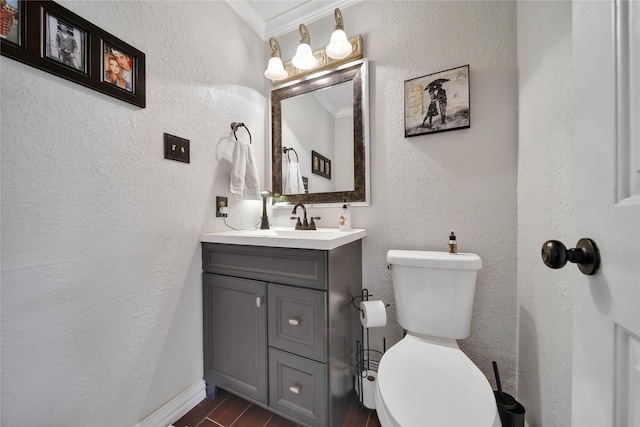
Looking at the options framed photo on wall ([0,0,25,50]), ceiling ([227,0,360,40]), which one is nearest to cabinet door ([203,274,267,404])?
framed photo on wall ([0,0,25,50])

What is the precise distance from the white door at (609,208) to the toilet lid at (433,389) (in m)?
0.33

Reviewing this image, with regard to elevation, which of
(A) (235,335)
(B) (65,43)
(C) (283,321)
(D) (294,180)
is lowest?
(A) (235,335)

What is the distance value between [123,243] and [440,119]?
165 cm

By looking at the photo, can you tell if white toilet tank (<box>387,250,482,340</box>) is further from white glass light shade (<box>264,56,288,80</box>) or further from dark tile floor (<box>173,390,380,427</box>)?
white glass light shade (<box>264,56,288,80</box>)

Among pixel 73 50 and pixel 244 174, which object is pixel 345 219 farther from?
pixel 73 50

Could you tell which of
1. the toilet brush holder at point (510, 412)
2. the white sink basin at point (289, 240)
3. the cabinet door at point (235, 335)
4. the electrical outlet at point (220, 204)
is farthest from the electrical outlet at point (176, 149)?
the toilet brush holder at point (510, 412)

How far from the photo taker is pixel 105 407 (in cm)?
92

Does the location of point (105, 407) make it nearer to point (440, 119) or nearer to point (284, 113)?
point (284, 113)

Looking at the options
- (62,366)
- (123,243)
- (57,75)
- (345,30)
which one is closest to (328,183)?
(345,30)

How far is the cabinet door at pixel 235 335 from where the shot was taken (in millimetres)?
1135

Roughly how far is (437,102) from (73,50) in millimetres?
1604

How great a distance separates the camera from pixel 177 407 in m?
1.15

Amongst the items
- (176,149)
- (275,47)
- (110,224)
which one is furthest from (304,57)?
(110,224)

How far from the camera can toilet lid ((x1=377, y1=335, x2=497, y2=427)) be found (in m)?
0.66
